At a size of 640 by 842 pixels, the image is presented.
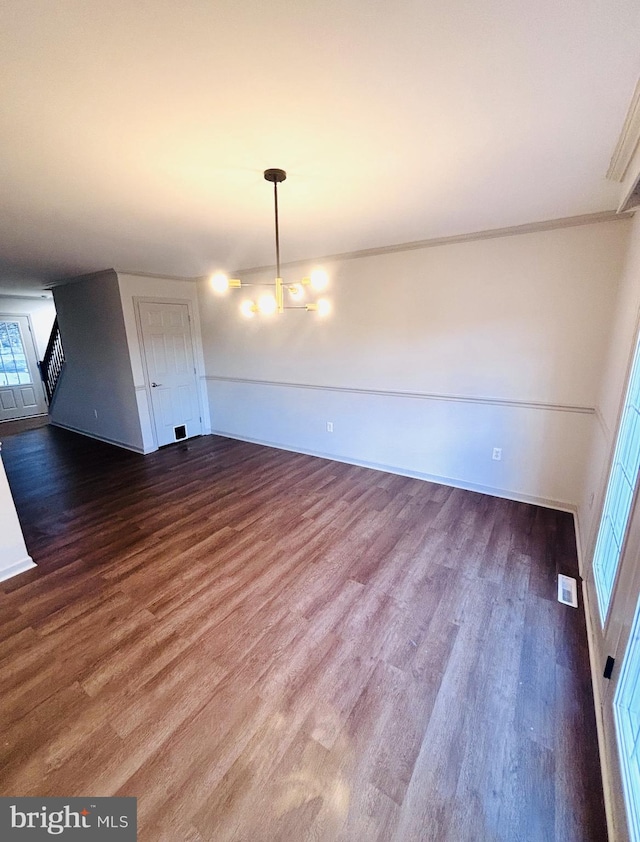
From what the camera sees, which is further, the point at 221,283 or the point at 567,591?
the point at 221,283

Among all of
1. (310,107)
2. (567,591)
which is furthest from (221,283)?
(567,591)

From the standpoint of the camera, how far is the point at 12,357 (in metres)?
7.15

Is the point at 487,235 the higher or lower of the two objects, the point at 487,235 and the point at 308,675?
the higher

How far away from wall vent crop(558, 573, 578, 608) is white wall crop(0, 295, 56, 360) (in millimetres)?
9521

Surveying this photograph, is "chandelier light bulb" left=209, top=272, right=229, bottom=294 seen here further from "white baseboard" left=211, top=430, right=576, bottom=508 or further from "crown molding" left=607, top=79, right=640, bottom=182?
"white baseboard" left=211, top=430, right=576, bottom=508

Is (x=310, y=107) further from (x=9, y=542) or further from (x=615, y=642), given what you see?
(x=9, y=542)

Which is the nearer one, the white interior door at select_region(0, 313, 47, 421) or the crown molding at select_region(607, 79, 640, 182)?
the crown molding at select_region(607, 79, 640, 182)

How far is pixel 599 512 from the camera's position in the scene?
2.08 m

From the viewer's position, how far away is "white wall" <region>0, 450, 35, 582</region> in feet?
7.58

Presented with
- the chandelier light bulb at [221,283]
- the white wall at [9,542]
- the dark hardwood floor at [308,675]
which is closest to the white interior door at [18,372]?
the dark hardwood floor at [308,675]

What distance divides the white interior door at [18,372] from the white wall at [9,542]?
21.5 ft

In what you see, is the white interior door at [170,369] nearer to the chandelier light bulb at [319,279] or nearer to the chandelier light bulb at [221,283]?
the chandelier light bulb at [221,283]

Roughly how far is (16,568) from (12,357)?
6.98 meters

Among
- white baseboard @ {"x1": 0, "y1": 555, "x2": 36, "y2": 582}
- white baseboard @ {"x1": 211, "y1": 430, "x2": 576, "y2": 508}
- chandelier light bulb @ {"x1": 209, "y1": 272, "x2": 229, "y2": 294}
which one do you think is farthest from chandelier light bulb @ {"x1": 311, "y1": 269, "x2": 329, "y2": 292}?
white baseboard @ {"x1": 0, "y1": 555, "x2": 36, "y2": 582}
